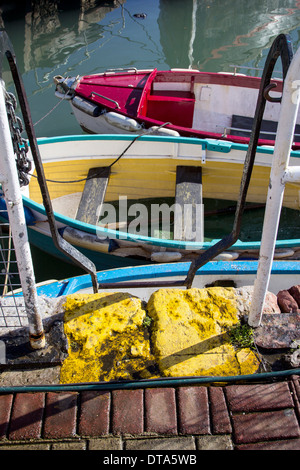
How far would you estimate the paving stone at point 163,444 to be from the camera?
2016mm

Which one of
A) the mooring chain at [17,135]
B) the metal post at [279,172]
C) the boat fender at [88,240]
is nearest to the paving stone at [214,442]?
the metal post at [279,172]

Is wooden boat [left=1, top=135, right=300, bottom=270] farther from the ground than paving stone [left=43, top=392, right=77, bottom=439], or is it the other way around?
wooden boat [left=1, top=135, right=300, bottom=270]

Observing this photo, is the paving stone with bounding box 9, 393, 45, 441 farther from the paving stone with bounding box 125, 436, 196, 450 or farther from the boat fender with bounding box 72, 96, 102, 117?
the boat fender with bounding box 72, 96, 102, 117

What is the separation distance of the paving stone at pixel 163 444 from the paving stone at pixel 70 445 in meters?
0.22

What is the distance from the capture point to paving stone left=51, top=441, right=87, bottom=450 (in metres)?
2.02

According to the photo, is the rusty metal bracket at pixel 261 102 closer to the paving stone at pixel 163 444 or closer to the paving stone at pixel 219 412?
the paving stone at pixel 219 412

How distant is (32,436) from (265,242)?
1560 mm

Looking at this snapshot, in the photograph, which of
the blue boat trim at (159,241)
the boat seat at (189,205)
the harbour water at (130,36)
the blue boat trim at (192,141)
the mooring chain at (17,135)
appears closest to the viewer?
the mooring chain at (17,135)

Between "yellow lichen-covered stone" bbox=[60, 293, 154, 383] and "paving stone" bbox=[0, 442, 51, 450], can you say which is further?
"yellow lichen-covered stone" bbox=[60, 293, 154, 383]

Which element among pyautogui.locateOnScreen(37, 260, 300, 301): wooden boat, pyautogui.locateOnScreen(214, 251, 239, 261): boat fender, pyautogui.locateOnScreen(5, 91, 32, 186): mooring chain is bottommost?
pyautogui.locateOnScreen(37, 260, 300, 301): wooden boat

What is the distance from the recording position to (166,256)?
4895 mm

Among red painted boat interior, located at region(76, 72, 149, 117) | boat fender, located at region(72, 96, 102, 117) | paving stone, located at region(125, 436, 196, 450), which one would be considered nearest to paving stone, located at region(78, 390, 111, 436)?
paving stone, located at region(125, 436, 196, 450)

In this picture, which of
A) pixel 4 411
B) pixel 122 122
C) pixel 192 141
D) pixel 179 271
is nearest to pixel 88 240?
pixel 179 271
